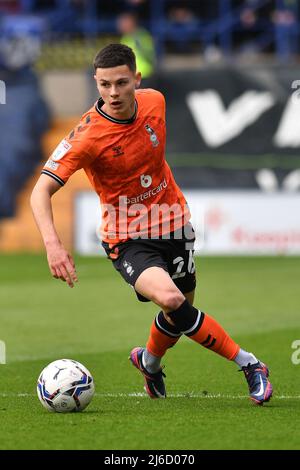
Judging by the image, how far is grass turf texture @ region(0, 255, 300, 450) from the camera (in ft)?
18.5

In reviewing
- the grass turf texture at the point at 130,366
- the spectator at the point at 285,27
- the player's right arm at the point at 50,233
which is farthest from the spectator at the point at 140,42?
the player's right arm at the point at 50,233

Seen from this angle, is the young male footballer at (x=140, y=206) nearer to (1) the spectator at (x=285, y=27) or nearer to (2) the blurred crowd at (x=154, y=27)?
(2) the blurred crowd at (x=154, y=27)

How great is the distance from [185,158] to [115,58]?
1292cm

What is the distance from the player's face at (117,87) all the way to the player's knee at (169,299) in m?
1.15

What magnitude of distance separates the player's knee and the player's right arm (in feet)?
1.86

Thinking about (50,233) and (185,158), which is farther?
(185,158)

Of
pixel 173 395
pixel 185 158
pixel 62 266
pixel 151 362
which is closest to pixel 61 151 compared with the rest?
pixel 62 266

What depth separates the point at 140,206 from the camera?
6895 millimetres

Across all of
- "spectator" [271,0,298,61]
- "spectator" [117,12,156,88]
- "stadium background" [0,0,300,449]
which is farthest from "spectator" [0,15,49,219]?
"spectator" [271,0,298,61]

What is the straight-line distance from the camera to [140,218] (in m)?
6.89

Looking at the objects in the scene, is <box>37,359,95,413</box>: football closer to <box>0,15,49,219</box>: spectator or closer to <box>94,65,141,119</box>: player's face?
<box>94,65,141,119</box>: player's face

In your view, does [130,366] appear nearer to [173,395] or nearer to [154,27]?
[173,395]

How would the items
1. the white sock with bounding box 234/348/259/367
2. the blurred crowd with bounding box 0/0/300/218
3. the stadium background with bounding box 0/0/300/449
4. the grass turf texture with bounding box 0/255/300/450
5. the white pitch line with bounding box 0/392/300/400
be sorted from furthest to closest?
the blurred crowd with bounding box 0/0/300/218, the stadium background with bounding box 0/0/300/449, the white pitch line with bounding box 0/392/300/400, the white sock with bounding box 234/348/259/367, the grass turf texture with bounding box 0/255/300/450

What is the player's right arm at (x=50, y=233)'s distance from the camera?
6039mm
